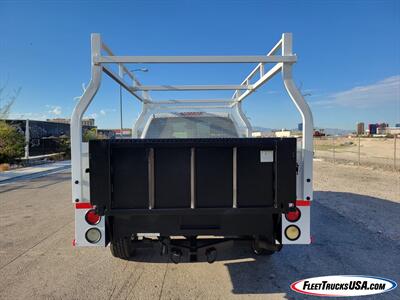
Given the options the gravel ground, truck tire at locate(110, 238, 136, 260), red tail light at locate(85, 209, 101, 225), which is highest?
red tail light at locate(85, 209, 101, 225)

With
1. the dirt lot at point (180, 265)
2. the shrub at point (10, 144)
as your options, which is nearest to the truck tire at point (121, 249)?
the dirt lot at point (180, 265)

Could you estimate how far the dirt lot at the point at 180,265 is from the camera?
3523 mm

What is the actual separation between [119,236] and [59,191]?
331 inches

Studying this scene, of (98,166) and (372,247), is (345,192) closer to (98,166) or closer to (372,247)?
(372,247)

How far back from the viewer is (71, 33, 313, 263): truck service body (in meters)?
2.88

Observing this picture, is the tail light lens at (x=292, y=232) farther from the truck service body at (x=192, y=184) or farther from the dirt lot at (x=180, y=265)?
the dirt lot at (x=180, y=265)

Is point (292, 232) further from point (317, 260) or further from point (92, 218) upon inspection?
point (92, 218)

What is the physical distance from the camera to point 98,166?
9.33 ft

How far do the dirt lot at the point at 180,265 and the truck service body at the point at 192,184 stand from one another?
61 centimetres

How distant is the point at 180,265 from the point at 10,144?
19356 millimetres

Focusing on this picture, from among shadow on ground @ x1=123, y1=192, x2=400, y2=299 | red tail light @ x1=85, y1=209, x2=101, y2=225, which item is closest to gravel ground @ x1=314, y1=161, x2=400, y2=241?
shadow on ground @ x1=123, y1=192, x2=400, y2=299

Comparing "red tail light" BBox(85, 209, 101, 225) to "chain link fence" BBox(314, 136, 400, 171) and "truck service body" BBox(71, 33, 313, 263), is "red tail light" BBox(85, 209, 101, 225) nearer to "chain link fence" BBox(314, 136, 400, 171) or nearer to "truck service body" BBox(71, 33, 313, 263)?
"truck service body" BBox(71, 33, 313, 263)

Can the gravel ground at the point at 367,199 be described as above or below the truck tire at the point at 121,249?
below

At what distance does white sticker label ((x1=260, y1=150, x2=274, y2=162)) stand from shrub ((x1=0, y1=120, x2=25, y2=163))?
2062 centimetres
